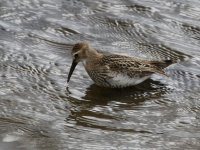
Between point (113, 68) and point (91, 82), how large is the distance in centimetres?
42

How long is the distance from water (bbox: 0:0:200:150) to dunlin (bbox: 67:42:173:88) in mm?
139

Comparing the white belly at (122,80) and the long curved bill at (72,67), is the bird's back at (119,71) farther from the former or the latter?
the long curved bill at (72,67)

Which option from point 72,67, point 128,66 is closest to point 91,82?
point 72,67

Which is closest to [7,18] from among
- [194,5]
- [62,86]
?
[62,86]

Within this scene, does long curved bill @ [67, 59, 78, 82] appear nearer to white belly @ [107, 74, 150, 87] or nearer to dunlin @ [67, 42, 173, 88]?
dunlin @ [67, 42, 173, 88]

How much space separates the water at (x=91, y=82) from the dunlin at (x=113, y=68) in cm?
14

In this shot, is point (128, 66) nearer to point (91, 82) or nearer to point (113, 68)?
point (113, 68)

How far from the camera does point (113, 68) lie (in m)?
9.02

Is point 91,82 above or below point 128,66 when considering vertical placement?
below

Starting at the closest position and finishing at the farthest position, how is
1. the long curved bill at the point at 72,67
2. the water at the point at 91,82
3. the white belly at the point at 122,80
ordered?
the water at the point at 91,82, the long curved bill at the point at 72,67, the white belly at the point at 122,80

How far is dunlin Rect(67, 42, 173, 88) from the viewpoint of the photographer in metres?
9.03

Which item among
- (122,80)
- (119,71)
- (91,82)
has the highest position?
(119,71)

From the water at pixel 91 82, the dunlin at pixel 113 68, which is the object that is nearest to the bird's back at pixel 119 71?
the dunlin at pixel 113 68

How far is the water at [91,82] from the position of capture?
7508 millimetres
